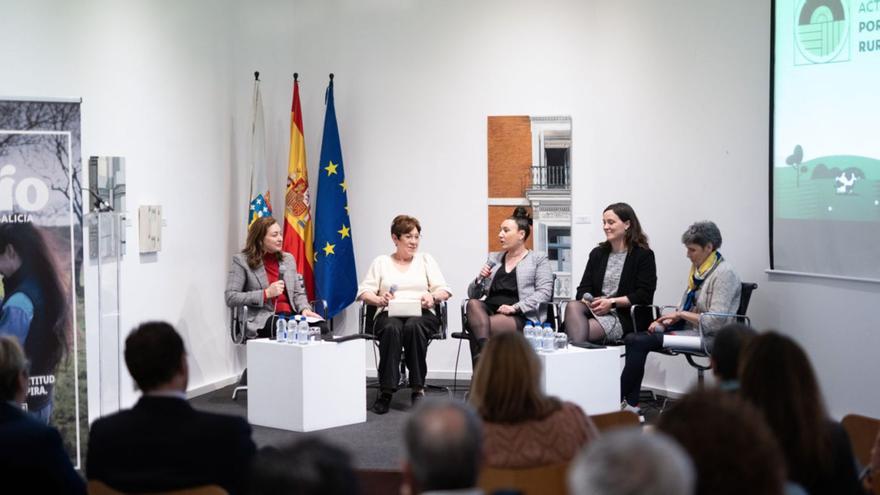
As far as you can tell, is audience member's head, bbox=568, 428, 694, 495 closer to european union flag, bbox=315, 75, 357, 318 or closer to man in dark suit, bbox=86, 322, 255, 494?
man in dark suit, bbox=86, 322, 255, 494

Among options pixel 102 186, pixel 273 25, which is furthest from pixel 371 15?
pixel 102 186

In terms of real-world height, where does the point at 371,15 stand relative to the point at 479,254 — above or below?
above

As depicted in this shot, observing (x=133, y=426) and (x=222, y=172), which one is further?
(x=222, y=172)

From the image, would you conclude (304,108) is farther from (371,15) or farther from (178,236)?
(178,236)

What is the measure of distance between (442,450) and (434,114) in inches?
269

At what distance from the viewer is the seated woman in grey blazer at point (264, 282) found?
730cm

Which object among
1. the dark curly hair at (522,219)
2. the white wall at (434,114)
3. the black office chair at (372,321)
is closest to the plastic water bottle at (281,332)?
the black office chair at (372,321)

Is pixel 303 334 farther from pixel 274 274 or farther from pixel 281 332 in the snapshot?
pixel 274 274

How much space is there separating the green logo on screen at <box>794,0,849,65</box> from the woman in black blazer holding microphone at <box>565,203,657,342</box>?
Result: 1.55 m

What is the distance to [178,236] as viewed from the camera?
24.8 ft

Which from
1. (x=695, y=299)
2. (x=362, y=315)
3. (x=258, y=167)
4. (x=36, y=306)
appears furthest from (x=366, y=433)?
(x=258, y=167)

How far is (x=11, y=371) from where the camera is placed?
314 centimetres

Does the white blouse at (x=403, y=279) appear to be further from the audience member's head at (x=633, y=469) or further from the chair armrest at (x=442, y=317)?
the audience member's head at (x=633, y=469)

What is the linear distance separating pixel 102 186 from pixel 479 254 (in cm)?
373
